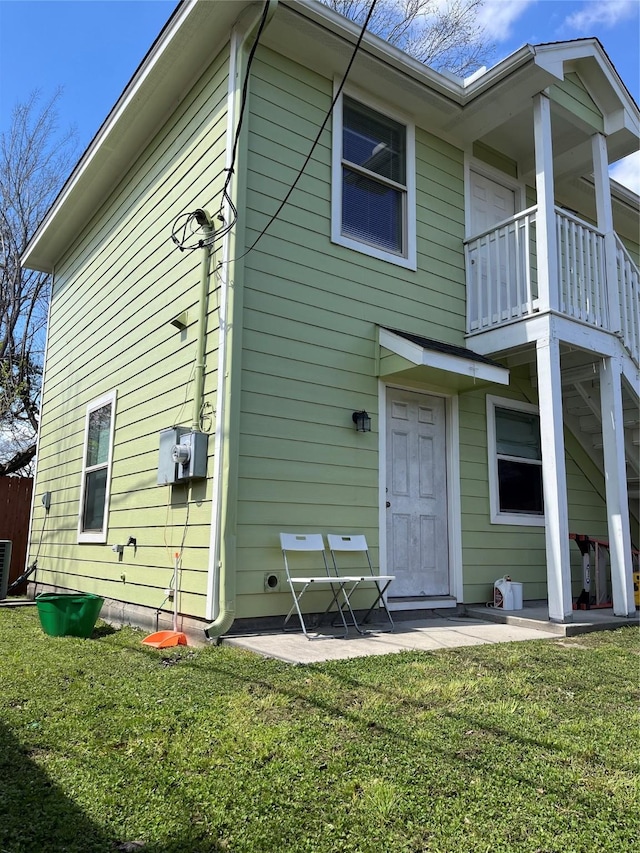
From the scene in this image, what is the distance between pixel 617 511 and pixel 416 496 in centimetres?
181

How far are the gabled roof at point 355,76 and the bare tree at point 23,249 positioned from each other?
8115 mm

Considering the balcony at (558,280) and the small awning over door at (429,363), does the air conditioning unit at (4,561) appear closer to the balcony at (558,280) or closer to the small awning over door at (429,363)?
the small awning over door at (429,363)

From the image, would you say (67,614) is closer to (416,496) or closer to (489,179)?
(416,496)

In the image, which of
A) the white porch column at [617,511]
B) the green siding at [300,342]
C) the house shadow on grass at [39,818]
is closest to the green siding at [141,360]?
the green siding at [300,342]

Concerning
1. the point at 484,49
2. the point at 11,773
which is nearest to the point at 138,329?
the point at 11,773

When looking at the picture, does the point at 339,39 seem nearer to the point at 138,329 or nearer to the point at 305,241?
the point at 305,241

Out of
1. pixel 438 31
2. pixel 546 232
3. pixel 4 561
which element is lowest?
pixel 4 561

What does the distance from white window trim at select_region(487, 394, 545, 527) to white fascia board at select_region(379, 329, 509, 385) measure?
792 millimetres

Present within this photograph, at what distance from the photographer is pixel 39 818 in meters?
2.01

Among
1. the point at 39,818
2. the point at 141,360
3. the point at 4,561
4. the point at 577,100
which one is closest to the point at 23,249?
the point at 4,561

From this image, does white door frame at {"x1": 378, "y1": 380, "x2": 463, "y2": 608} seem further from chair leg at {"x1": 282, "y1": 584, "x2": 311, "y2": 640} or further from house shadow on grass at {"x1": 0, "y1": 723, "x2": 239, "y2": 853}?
house shadow on grass at {"x1": 0, "y1": 723, "x2": 239, "y2": 853}

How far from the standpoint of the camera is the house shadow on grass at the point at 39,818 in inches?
73.5

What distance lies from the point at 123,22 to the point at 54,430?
5342 millimetres

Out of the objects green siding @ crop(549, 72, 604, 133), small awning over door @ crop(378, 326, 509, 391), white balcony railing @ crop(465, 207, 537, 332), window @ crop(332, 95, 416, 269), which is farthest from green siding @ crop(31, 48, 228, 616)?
green siding @ crop(549, 72, 604, 133)
